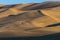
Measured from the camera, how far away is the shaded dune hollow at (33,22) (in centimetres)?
223

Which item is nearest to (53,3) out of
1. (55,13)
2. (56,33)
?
(55,13)

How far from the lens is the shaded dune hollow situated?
223 centimetres

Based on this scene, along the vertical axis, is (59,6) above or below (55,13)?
above

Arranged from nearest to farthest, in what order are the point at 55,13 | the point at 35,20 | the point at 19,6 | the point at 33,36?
the point at 33,36 → the point at 35,20 → the point at 55,13 → the point at 19,6

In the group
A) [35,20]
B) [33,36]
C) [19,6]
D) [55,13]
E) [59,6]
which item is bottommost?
[33,36]

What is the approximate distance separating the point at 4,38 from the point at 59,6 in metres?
2.00

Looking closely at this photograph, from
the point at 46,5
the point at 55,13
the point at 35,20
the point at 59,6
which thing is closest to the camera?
the point at 35,20

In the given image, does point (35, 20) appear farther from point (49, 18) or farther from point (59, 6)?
point (59, 6)

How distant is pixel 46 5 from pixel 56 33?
7.04 feet

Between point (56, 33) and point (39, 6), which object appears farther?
point (39, 6)

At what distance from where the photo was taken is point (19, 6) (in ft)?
15.4

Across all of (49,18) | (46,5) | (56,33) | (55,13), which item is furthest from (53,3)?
(56,33)

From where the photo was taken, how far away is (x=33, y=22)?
3.03 meters

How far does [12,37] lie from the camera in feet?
6.93
